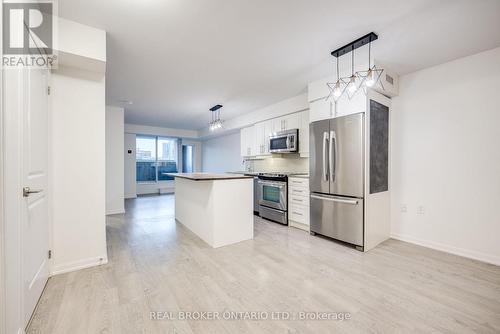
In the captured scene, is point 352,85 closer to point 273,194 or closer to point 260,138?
point 273,194

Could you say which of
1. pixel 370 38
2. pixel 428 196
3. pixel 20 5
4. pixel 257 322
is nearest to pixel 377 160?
pixel 428 196

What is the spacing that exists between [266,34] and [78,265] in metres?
3.26

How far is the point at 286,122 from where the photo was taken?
4.82 m

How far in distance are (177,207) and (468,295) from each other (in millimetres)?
4360

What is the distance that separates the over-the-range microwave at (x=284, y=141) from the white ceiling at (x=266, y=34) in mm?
1139

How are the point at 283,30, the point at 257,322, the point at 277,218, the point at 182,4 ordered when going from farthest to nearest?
the point at 277,218 → the point at 283,30 → the point at 182,4 → the point at 257,322

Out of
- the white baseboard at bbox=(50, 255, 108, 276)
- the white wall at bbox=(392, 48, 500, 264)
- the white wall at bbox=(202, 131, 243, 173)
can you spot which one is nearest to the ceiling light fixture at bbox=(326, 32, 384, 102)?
the white wall at bbox=(392, 48, 500, 264)

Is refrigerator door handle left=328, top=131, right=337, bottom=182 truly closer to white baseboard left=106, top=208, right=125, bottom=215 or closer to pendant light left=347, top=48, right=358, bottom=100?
pendant light left=347, top=48, right=358, bottom=100

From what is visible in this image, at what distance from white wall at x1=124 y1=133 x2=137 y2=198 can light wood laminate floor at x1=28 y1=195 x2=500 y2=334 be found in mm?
4842

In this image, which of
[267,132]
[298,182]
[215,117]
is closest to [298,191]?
[298,182]

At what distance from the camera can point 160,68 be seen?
10.4ft

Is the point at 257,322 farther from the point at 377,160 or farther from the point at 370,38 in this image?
the point at 370,38

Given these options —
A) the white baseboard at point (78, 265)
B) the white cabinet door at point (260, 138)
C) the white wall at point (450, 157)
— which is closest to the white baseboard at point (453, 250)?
the white wall at point (450, 157)

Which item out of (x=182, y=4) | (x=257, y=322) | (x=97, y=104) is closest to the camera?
(x=257, y=322)
